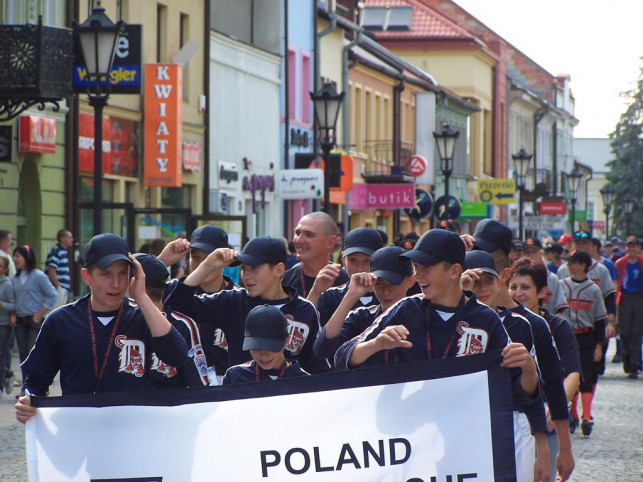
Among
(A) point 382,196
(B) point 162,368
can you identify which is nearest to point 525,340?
(B) point 162,368

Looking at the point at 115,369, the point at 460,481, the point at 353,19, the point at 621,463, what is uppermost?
the point at 353,19

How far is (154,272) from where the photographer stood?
752cm

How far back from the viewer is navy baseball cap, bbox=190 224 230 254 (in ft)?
29.6

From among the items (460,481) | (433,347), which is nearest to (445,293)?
(433,347)

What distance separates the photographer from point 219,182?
32656 millimetres

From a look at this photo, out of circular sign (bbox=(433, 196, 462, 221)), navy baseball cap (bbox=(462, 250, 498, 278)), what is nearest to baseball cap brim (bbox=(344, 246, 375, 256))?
navy baseball cap (bbox=(462, 250, 498, 278))

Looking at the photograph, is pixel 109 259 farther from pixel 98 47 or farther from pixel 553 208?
pixel 553 208

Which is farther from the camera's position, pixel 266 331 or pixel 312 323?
pixel 312 323

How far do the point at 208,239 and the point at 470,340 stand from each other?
3.08 m

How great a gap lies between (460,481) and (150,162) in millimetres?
22535

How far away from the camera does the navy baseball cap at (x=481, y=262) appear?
7305 millimetres

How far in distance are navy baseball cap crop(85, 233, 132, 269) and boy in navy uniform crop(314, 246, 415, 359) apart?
1.12 meters

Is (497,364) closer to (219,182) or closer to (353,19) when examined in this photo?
(219,182)

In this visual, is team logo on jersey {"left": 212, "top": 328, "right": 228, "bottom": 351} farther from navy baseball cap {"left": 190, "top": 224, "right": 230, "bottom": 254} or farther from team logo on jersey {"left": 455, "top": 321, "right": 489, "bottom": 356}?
team logo on jersey {"left": 455, "top": 321, "right": 489, "bottom": 356}
